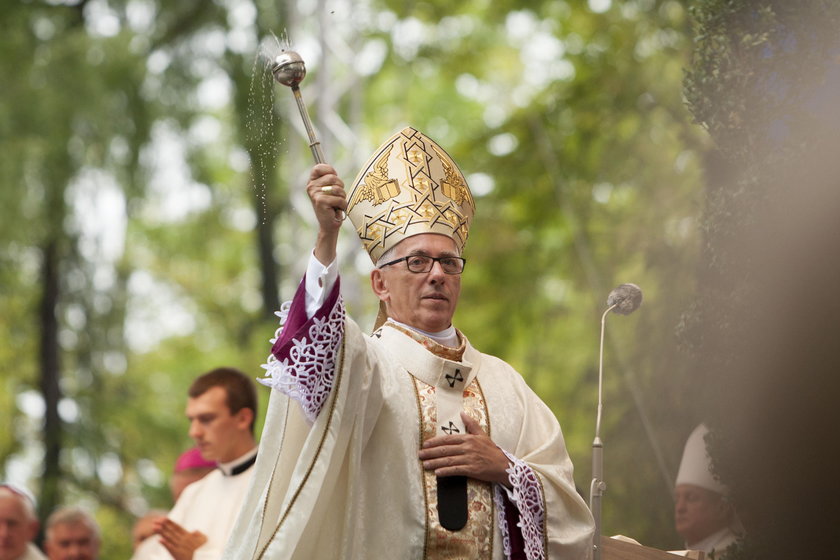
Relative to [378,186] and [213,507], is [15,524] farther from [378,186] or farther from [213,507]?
[378,186]

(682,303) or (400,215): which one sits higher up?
(682,303)

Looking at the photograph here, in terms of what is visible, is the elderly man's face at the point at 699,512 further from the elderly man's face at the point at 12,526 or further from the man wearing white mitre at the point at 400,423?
the elderly man's face at the point at 12,526

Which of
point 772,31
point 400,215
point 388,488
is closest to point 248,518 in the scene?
point 388,488

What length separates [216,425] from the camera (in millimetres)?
5488

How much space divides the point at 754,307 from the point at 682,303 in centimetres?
161

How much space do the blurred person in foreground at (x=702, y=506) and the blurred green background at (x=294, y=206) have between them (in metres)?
0.42

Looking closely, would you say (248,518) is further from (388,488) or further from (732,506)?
(732,506)

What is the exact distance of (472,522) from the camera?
375 centimetres

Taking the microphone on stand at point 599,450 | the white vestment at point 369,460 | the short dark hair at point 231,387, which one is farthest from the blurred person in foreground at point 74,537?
the microphone on stand at point 599,450

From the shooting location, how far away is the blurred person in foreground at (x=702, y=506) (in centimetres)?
523

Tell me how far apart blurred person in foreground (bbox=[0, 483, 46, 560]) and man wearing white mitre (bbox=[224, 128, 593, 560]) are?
149 inches

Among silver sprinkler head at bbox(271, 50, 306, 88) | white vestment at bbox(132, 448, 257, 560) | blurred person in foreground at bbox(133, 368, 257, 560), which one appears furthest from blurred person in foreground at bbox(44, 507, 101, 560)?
silver sprinkler head at bbox(271, 50, 306, 88)

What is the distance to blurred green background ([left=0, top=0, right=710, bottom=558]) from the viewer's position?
8039 mm

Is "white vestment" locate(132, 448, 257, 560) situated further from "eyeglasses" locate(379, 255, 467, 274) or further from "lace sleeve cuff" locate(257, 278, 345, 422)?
"lace sleeve cuff" locate(257, 278, 345, 422)
